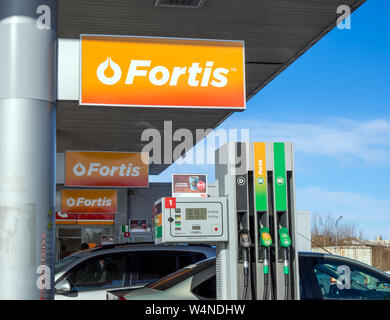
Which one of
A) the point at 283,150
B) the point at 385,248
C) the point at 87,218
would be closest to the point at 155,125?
the point at 87,218

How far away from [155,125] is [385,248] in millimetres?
17899

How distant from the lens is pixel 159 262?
921cm

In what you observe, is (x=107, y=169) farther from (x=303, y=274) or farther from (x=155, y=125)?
(x=303, y=274)

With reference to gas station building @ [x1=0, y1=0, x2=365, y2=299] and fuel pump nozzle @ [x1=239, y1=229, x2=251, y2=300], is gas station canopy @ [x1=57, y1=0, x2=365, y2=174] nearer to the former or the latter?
gas station building @ [x1=0, y1=0, x2=365, y2=299]

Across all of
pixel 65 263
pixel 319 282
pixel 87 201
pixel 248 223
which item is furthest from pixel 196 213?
pixel 87 201

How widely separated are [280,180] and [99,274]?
3341 millimetres

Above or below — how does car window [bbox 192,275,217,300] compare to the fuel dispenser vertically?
below

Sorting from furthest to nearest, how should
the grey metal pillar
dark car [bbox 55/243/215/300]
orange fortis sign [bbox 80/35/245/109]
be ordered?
dark car [bbox 55/243/215/300], orange fortis sign [bbox 80/35/245/109], the grey metal pillar

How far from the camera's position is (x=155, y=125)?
18.8 m

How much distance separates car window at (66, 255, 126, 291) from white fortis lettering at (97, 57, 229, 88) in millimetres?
2684

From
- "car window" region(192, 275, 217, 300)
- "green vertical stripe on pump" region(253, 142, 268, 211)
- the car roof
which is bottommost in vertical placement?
"car window" region(192, 275, 217, 300)

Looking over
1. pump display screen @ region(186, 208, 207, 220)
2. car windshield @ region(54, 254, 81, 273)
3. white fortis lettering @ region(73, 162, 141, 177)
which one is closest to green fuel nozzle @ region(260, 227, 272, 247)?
pump display screen @ region(186, 208, 207, 220)

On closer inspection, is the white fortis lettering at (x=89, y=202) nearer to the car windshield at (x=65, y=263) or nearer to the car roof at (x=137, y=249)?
the car windshield at (x=65, y=263)

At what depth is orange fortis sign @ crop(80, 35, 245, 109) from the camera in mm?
7914
